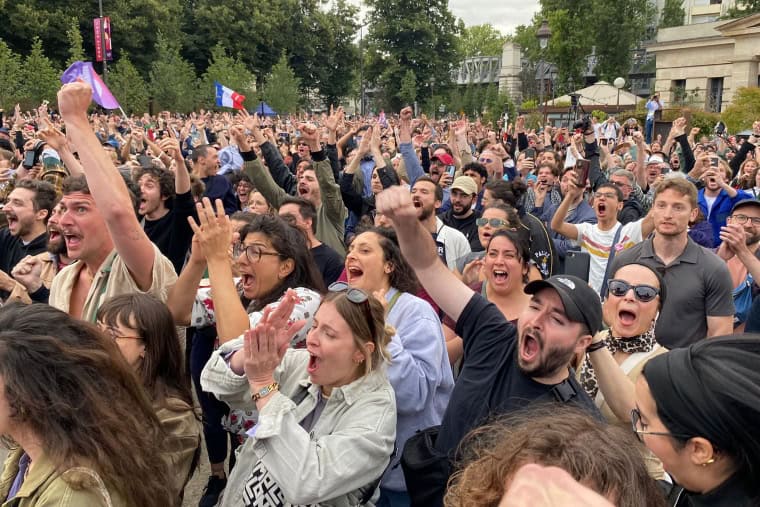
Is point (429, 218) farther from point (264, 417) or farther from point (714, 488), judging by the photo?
point (714, 488)

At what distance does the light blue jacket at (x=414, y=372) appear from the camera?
3061 mm

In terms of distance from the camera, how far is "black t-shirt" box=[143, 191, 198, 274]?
4887mm

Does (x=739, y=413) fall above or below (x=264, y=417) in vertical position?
above

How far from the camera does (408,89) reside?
50.4 meters

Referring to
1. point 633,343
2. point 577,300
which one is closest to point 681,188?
point 633,343

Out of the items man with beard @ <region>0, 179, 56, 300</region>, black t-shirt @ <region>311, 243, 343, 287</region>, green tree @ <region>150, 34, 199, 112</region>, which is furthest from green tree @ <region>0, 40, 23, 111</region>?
black t-shirt @ <region>311, 243, 343, 287</region>

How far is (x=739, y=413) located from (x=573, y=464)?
460 mm

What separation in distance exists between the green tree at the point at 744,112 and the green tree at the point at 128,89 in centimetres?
2471

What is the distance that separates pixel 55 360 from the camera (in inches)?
83.4

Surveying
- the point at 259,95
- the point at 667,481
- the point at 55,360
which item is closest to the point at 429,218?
the point at 667,481

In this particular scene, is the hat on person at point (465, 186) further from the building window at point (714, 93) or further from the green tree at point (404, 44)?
the green tree at point (404, 44)

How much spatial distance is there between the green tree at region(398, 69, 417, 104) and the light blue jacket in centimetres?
4749

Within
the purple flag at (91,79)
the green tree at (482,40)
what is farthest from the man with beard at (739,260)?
the green tree at (482,40)

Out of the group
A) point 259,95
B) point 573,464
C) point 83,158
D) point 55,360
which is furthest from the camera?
point 259,95
